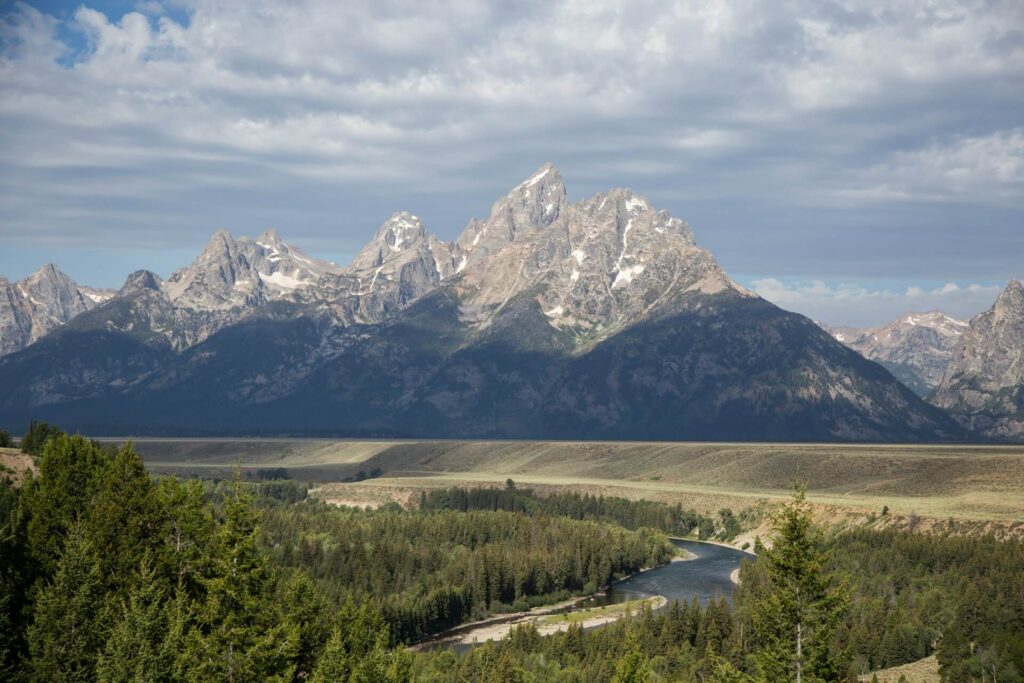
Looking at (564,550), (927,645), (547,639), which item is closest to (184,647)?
(547,639)

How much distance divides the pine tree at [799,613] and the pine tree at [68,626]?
1534 inches

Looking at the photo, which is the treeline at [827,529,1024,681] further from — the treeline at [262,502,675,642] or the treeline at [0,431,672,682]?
the treeline at [0,431,672,682]

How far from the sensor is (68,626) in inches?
2366

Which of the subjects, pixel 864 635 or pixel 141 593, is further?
pixel 864 635

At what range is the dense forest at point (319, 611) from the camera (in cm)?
5525

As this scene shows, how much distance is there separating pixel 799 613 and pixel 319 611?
49.1 metres

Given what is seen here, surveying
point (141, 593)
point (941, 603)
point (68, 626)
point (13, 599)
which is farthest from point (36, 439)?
point (941, 603)

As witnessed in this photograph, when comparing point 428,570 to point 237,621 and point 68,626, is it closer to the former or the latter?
point 237,621

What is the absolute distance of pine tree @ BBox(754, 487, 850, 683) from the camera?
165ft

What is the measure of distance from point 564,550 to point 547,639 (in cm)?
6899

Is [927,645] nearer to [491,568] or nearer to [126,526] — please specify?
[491,568]

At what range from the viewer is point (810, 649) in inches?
1977

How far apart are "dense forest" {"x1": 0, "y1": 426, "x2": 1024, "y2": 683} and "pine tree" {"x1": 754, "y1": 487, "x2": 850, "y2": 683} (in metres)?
0.10

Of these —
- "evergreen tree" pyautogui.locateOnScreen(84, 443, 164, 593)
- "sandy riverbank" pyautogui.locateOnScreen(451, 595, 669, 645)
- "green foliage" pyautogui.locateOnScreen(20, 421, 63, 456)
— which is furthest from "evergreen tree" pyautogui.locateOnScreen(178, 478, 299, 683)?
"green foliage" pyautogui.locateOnScreen(20, 421, 63, 456)
